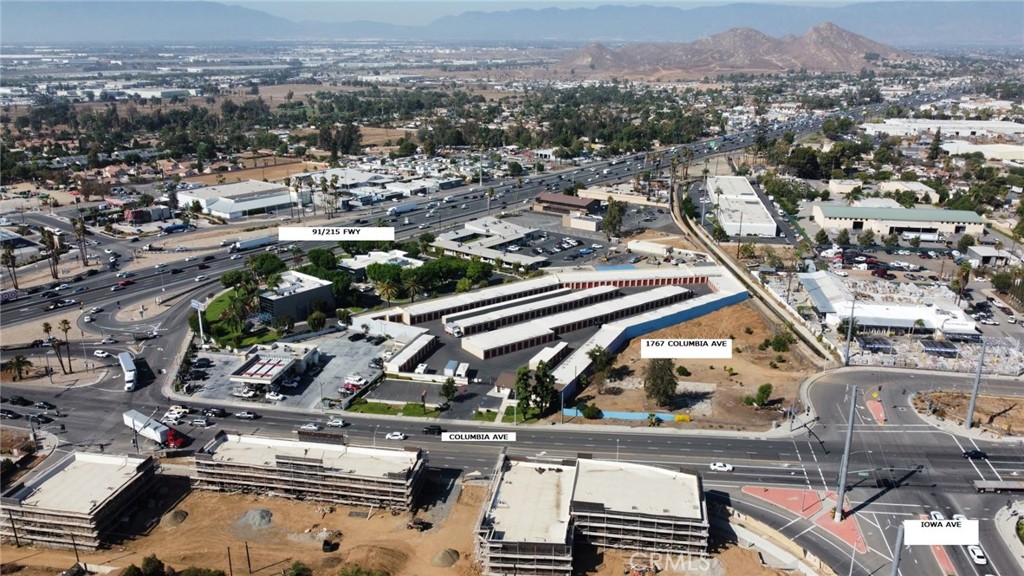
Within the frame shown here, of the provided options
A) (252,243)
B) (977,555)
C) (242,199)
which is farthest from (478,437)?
(242,199)

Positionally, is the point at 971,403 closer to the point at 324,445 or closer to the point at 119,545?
the point at 324,445

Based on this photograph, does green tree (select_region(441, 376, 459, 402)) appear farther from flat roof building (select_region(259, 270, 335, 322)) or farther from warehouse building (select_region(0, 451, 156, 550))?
flat roof building (select_region(259, 270, 335, 322))

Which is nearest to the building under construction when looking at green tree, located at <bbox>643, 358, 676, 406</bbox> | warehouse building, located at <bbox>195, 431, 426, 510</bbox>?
warehouse building, located at <bbox>195, 431, 426, 510</bbox>

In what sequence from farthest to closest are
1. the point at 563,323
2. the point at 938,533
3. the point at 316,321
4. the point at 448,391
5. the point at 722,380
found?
1. the point at 563,323
2. the point at 316,321
3. the point at 722,380
4. the point at 448,391
5. the point at 938,533

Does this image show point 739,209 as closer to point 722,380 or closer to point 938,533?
point 722,380

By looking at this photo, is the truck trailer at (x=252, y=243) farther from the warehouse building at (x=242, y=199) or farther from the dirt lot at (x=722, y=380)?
the dirt lot at (x=722, y=380)
